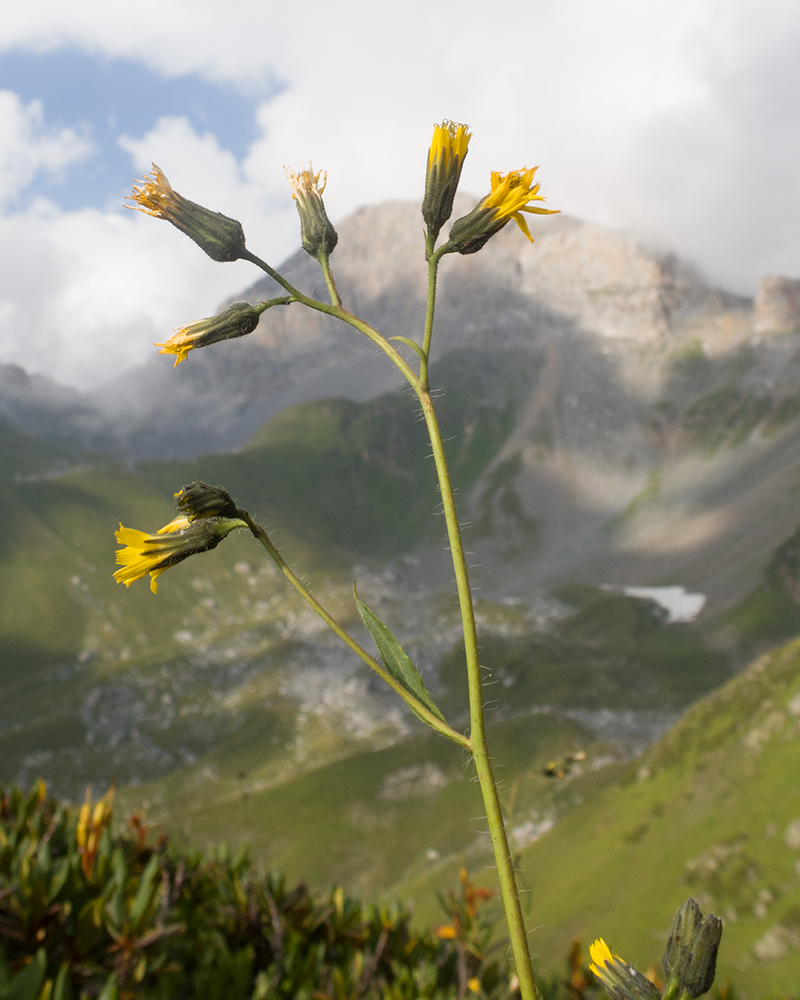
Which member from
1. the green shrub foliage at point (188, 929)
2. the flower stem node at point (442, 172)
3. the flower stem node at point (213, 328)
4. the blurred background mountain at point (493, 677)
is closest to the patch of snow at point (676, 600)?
the blurred background mountain at point (493, 677)

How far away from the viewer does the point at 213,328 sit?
1.70 meters

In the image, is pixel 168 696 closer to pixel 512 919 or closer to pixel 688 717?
pixel 688 717

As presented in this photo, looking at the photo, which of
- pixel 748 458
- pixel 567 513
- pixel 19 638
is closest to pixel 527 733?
pixel 19 638

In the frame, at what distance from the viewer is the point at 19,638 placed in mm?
129125

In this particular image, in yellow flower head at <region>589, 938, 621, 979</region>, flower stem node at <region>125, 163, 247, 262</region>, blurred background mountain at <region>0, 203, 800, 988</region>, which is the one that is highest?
blurred background mountain at <region>0, 203, 800, 988</region>

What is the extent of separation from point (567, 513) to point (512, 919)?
640 feet

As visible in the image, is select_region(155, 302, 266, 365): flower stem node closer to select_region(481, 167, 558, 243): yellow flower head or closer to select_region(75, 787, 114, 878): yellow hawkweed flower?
select_region(481, 167, 558, 243): yellow flower head

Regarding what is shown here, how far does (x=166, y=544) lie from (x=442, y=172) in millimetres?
1174

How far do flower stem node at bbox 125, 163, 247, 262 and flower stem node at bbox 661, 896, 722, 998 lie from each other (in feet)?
6.33

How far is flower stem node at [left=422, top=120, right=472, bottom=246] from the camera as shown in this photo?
1681 mm

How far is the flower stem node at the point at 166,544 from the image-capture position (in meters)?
1.59

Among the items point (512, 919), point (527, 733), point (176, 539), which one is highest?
point (527, 733)

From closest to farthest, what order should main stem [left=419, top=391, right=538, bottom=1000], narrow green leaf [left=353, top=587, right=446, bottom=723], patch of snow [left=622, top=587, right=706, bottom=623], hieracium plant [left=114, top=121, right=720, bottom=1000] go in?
1. main stem [left=419, top=391, right=538, bottom=1000]
2. hieracium plant [left=114, top=121, right=720, bottom=1000]
3. narrow green leaf [left=353, top=587, right=446, bottom=723]
4. patch of snow [left=622, top=587, right=706, bottom=623]

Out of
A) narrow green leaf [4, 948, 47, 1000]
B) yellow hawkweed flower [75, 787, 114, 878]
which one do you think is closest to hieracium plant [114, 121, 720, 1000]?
narrow green leaf [4, 948, 47, 1000]
